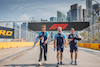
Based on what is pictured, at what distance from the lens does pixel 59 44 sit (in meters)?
6.79

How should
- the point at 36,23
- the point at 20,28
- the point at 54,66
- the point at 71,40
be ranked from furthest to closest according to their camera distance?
the point at 36,23
the point at 20,28
the point at 71,40
the point at 54,66

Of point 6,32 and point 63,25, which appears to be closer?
point 6,32

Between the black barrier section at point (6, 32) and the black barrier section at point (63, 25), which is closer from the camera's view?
the black barrier section at point (6, 32)

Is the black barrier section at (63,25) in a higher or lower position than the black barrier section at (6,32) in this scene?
higher

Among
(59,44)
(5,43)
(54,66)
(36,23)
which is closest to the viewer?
(54,66)

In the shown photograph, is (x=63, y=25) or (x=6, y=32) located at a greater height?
(x=63, y=25)

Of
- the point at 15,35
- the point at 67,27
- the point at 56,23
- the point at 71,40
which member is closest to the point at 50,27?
the point at 56,23

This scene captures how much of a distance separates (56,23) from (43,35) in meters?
39.7

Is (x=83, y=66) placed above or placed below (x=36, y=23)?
below

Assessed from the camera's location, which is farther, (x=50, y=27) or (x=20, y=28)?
(x=50, y=27)

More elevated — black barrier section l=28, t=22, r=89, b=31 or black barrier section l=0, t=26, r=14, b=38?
black barrier section l=28, t=22, r=89, b=31

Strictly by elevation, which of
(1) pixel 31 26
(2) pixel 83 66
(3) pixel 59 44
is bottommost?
(2) pixel 83 66

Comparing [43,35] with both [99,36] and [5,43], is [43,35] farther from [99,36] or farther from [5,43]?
[5,43]

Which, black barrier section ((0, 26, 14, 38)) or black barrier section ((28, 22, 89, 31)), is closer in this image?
black barrier section ((0, 26, 14, 38))
